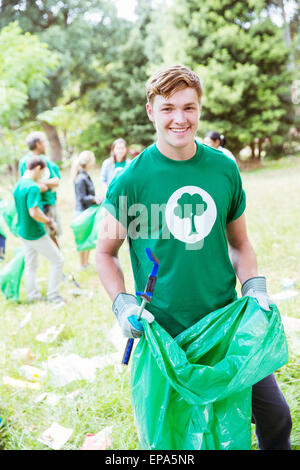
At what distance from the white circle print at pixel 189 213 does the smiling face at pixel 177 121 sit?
143 millimetres

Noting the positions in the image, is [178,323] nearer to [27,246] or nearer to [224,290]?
[224,290]

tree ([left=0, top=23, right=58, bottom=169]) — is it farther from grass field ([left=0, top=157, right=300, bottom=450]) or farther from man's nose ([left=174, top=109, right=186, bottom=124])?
man's nose ([left=174, top=109, right=186, bottom=124])

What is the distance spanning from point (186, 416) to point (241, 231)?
76 cm

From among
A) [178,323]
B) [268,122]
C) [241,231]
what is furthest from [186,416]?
[268,122]

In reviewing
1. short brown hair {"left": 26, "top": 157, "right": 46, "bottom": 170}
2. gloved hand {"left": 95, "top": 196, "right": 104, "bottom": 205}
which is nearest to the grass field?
gloved hand {"left": 95, "top": 196, "right": 104, "bottom": 205}

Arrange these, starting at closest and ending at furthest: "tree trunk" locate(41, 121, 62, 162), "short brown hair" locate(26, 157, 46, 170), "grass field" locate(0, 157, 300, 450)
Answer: "grass field" locate(0, 157, 300, 450) < "short brown hair" locate(26, 157, 46, 170) < "tree trunk" locate(41, 121, 62, 162)

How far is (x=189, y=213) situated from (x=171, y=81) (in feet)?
1.56

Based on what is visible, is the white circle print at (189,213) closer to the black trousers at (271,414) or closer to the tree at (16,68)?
the black trousers at (271,414)

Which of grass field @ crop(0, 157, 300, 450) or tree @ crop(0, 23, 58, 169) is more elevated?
tree @ crop(0, 23, 58, 169)

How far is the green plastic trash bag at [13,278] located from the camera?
4473mm

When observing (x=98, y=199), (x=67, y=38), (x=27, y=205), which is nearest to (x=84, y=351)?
(x=27, y=205)

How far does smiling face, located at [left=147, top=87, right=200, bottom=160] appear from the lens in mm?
1377

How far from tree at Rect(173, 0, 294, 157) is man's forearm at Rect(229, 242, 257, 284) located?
12.8m

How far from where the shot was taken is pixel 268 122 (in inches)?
568
